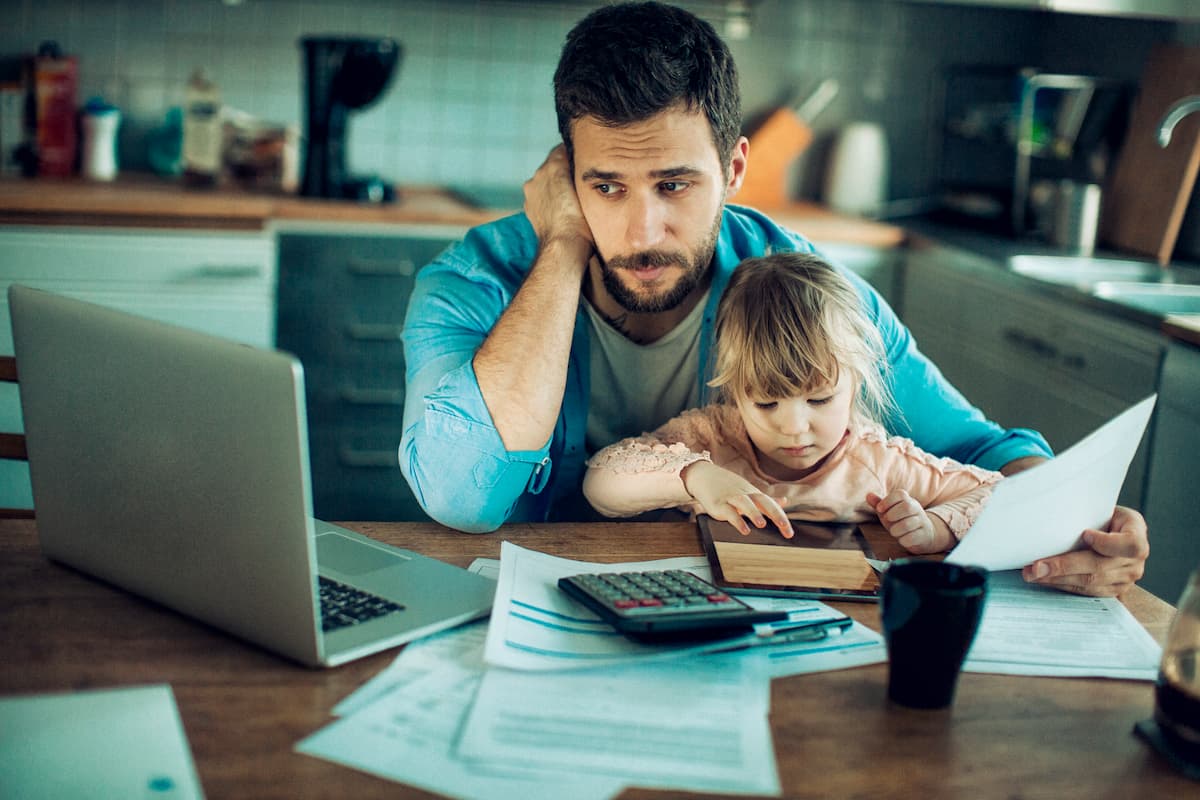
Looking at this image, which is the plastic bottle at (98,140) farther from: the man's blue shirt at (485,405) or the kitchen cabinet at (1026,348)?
the kitchen cabinet at (1026,348)

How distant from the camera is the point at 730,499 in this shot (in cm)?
135

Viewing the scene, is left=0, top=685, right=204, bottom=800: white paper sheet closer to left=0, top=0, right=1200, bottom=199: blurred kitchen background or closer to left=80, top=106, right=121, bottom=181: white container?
left=80, top=106, right=121, bottom=181: white container

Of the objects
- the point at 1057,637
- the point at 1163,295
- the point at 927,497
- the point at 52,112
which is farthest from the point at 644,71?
the point at 52,112

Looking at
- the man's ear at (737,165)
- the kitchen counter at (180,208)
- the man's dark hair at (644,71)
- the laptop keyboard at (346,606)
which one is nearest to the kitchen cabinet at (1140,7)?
the kitchen counter at (180,208)

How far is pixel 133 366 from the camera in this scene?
97 centimetres

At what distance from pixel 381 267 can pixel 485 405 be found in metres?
1.67

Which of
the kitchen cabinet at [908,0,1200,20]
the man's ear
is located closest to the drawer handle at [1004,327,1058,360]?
the kitchen cabinet at [908,0,1200,20]

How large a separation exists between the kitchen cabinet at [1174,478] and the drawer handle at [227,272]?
78.8 inches

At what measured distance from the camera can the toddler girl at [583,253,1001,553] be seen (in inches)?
59.2

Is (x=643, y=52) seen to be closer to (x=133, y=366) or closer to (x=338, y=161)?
(x=133, y=366)

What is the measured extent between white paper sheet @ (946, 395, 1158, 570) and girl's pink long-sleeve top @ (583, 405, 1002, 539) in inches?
8.4

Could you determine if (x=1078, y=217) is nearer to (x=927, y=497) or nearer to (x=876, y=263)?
(x=876, y=263)

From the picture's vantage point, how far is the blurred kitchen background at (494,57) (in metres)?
3.41

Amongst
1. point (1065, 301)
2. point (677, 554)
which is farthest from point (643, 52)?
point (1065, 301)
